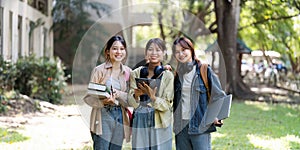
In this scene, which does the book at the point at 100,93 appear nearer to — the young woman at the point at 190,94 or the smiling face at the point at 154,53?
the smiling face at the point at 154,53

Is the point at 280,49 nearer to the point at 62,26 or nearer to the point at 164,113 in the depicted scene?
the point at 62,26

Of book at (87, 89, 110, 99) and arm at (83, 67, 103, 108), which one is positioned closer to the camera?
book at (87, 89, 110, 99)

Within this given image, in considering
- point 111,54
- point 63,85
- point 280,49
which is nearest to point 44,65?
point 63,85

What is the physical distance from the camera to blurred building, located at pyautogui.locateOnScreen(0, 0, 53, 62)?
11.3 m

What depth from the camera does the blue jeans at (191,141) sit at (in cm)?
390

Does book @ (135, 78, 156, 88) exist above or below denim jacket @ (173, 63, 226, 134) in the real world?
above

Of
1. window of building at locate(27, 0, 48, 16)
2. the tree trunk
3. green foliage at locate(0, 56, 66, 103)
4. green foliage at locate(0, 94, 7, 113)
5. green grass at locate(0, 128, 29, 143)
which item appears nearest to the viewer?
→ green grass at locate(0, 128, 29, 143)

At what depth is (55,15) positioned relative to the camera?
18.8m

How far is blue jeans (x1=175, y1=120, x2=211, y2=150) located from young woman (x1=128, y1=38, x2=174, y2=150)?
0.61 ft

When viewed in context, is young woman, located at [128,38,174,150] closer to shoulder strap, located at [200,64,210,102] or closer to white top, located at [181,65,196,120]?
white top, located at [181,65,196,120]

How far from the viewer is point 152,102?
12.2 ft

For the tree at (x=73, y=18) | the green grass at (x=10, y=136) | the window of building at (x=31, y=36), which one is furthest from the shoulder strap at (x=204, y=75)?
the tree at (x=73, y=18)

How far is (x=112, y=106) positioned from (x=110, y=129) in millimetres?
200

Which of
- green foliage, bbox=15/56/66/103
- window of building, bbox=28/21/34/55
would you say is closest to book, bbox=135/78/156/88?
green foliage, bbox=15/56/66/103
